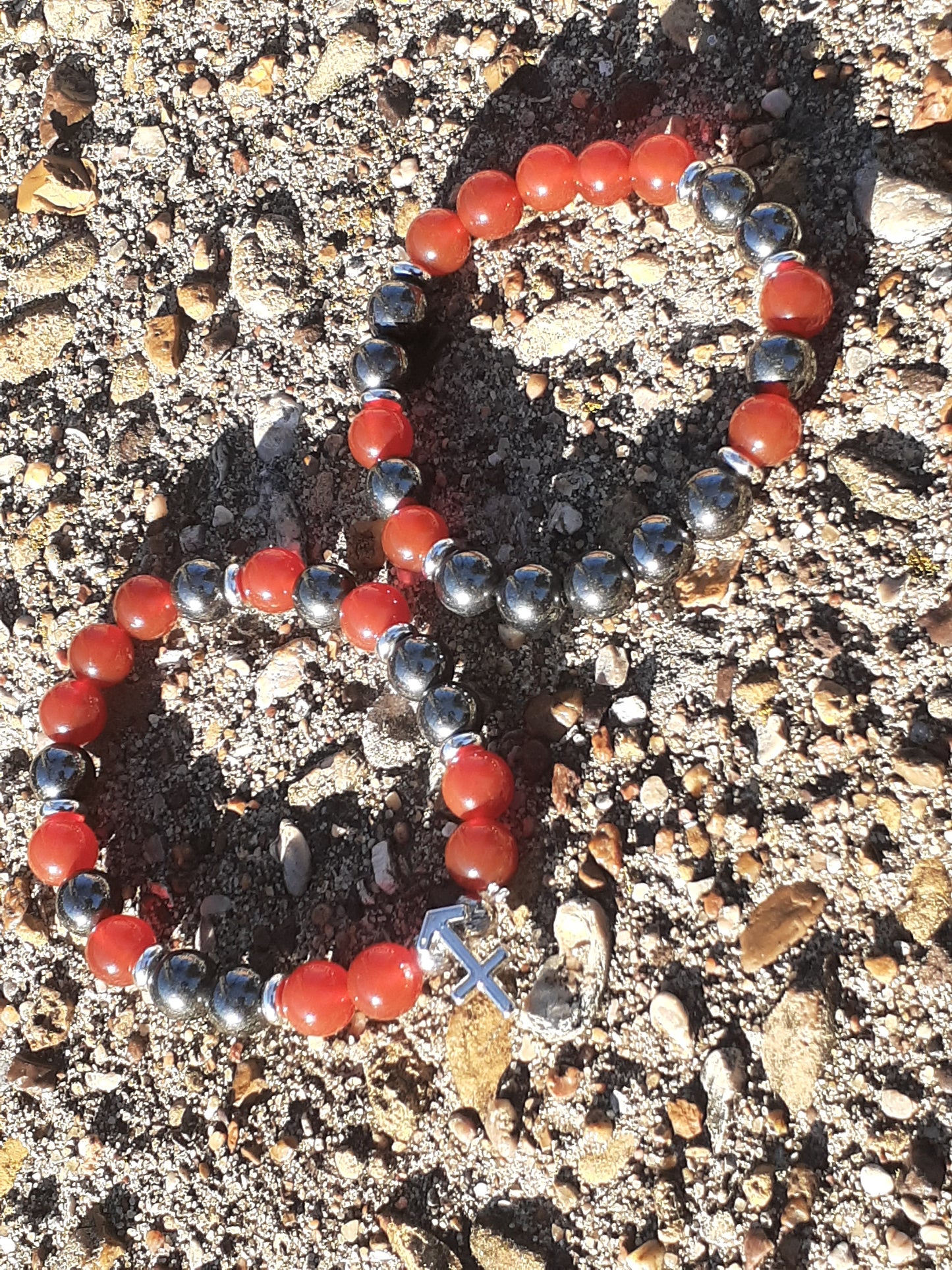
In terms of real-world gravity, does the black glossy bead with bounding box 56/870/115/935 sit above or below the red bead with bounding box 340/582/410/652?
below

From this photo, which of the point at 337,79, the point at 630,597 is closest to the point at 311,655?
the point at 630,597

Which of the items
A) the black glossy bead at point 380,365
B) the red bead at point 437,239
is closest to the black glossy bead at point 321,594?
the black glossy bead at point 380,365

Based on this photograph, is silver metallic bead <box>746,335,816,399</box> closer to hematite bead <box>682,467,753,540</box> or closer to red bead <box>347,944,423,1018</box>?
hematite bead <box>682,467,753,540</box>

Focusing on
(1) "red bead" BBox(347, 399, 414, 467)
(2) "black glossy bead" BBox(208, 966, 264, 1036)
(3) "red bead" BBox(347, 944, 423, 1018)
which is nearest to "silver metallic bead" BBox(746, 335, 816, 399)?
(1) "red bead" BBox(347, 399, 414, 467)

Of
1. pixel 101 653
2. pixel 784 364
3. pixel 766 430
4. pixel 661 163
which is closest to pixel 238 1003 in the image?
pixel 101 653

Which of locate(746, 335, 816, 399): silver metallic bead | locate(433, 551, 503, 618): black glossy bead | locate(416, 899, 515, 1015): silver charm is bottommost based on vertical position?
locate(416, 899, 515, 1015): silver charm

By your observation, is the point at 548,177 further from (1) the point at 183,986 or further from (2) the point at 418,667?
(1) the point at 183,986
